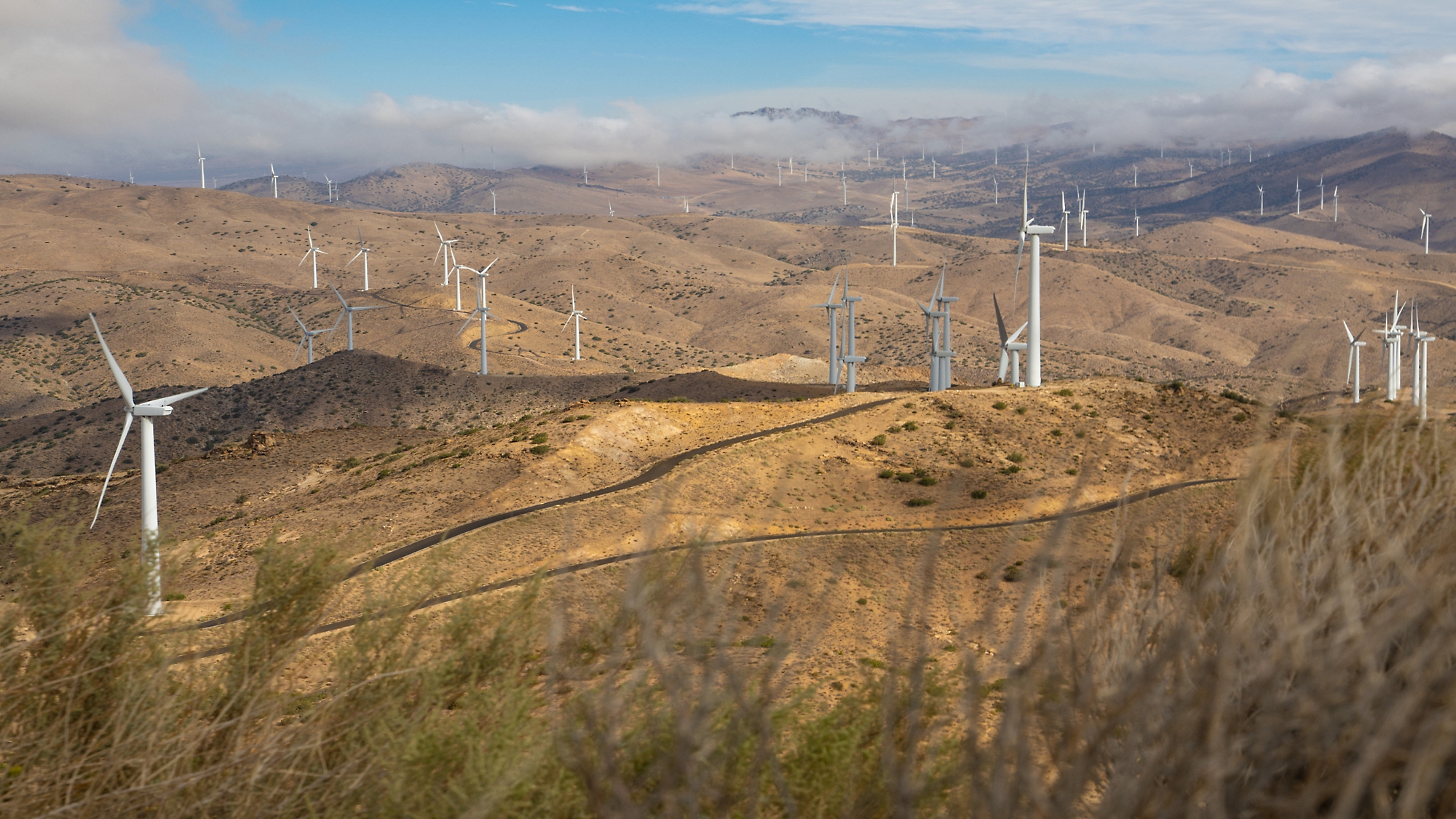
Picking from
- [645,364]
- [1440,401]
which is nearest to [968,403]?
[1440,401]

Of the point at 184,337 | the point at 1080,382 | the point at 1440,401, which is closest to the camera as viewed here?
the point at 1440,401

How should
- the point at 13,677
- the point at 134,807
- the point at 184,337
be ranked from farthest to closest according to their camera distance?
1. the point at 184,337
2. the point at 13,677
3. the point at 134,807

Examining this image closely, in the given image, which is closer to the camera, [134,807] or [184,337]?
[134,807]

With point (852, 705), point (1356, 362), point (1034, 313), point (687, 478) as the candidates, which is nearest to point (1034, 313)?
point (1034, 313)

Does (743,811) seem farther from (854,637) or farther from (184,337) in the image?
(184,337)

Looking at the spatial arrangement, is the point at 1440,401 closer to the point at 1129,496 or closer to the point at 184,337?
the point at 1129,496

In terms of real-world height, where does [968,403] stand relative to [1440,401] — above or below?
below

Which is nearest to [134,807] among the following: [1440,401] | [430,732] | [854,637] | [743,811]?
[430,732]

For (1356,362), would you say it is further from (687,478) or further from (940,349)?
(687,478)
